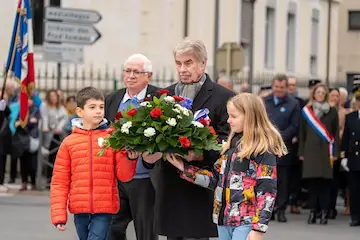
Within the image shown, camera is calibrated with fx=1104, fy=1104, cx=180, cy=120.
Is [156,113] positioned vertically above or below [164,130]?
above

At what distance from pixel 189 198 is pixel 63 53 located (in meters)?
12.2

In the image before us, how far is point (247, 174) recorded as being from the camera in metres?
7.75

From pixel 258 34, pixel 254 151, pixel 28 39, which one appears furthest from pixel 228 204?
pixel 258 34

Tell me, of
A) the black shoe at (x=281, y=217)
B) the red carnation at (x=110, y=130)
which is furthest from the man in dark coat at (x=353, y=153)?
the red carnation at (x=110, y=130)

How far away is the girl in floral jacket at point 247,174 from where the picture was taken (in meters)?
7.68

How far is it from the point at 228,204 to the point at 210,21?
23.3 metres

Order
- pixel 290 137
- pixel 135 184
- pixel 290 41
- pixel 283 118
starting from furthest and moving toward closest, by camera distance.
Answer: pixel 290 41
pixel 290 137
pixel 283 118
pixel 135 184

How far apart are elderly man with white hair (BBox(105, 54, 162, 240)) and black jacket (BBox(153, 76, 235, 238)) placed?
545 mm

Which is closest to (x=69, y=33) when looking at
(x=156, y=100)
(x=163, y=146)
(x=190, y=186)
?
(x=190, y=186)

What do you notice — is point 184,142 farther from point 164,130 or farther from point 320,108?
point 320,108

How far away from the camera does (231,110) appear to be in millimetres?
7863

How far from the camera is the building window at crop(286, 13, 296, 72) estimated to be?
1518 inches

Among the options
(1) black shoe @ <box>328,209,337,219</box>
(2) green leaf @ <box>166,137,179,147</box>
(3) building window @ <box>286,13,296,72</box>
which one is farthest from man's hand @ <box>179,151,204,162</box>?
(3) building window @ <box>286,13,296,72</box>

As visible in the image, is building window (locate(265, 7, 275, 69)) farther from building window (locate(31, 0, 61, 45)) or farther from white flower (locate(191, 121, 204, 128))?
white flower (locate(191, 121, 204, 128))
